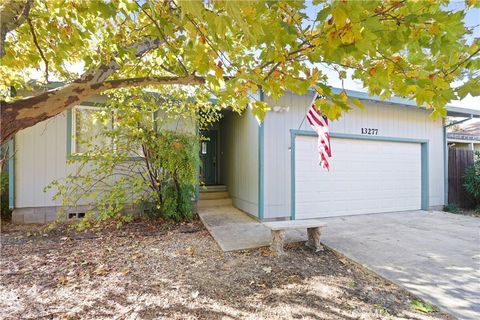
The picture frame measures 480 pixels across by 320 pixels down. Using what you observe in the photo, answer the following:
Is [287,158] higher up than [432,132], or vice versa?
[432,132]

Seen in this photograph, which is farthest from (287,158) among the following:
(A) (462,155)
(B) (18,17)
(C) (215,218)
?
(A) (462,155)

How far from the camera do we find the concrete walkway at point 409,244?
3.02 meters

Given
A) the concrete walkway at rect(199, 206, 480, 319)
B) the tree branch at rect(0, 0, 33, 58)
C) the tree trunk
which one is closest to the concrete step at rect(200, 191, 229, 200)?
the concrete walkway at rect(199, 206, 480, 319)

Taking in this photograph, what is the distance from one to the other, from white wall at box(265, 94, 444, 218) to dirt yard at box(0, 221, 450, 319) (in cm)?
187

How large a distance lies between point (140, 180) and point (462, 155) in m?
10.2

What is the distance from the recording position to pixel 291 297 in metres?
2.82

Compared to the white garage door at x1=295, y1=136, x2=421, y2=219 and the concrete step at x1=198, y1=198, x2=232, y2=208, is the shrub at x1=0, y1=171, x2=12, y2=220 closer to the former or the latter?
the concrete step at x1=198, y1=198, x2=232, y2=208

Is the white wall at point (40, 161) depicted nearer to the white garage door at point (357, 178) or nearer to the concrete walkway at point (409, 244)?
the concrete walkway at point (409, 244)

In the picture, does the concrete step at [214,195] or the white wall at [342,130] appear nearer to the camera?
the white wall at [342,130]

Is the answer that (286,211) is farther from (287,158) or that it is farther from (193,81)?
(193,81)

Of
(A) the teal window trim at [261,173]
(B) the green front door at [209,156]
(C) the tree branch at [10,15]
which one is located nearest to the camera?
(C) the tree branch at [10,15]

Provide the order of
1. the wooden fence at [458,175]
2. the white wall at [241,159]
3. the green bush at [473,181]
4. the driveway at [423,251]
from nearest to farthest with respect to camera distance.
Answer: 1. the driveway at [423,251]
2. the white wall at [241,159]
3. the green bush at [473,181]
4. the wooden fence at [458,175]

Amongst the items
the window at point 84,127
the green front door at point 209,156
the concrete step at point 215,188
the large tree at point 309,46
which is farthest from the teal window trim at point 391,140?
the window at point 84,127

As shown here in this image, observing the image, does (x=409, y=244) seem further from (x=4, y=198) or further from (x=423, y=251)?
(x=4, y=198)
